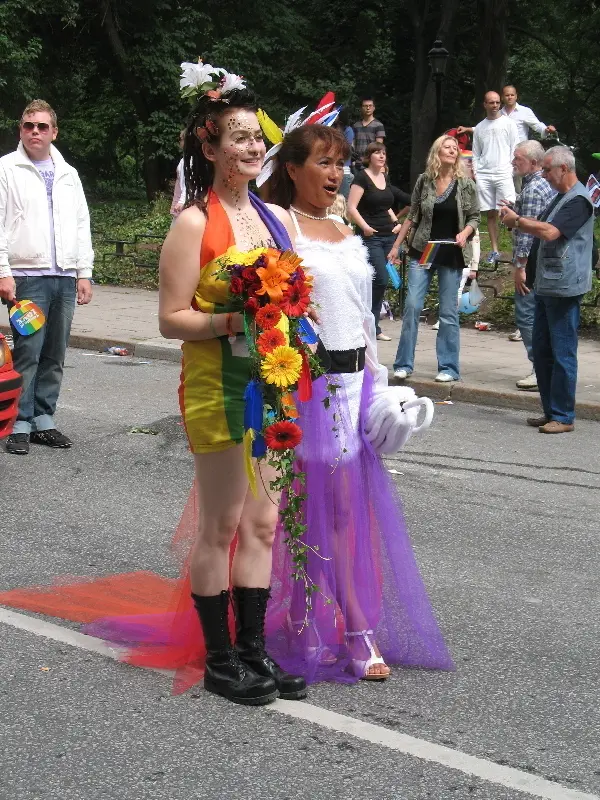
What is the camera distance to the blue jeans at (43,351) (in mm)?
7883

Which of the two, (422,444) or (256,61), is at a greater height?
(256,61)

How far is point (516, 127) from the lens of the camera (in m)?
16.0

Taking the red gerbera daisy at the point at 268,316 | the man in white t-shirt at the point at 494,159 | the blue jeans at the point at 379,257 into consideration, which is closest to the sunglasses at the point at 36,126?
the red gerbera daisy at the point at 268,316

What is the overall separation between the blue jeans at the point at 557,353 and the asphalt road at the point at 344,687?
1.18m

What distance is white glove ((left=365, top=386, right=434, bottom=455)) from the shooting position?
14.2ft

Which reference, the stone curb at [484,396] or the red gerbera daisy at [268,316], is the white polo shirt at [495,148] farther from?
the red gerbera daisy at [268,316]

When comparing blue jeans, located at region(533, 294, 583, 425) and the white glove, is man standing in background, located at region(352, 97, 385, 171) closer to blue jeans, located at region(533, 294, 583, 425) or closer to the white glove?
blue jeans, located at region(533, 294, 583, 425)

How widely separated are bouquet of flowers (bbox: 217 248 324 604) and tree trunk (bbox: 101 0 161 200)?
26795 mm

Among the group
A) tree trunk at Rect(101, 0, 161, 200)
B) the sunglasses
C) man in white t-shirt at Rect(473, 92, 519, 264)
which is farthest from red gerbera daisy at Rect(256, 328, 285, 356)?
tree trunk at Rect(101, 0, 161, 200)

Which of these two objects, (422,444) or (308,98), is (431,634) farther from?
(308,98)

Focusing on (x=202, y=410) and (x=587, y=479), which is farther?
(x=587, y=479)

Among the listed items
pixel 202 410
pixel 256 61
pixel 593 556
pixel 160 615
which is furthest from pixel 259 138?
pixel 256 61

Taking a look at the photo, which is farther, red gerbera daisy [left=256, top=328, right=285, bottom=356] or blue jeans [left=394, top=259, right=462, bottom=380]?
blue jeans [left=394, top=259, right=462, bottom=380]

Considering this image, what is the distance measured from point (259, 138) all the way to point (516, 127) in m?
12.6
